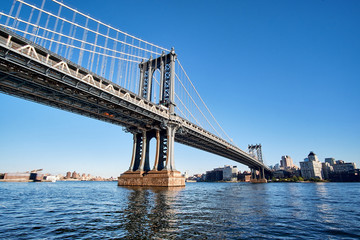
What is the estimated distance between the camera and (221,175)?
7736 inches

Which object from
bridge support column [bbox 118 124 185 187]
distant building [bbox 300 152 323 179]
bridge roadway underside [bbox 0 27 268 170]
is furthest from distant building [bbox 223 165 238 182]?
bridge roadway underside [bbox 0 27 268 170]

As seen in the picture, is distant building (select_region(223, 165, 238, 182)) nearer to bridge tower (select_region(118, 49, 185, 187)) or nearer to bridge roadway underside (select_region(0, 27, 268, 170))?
bridge tower (select_region(118, 49, 185, 187))

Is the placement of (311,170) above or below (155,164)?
above

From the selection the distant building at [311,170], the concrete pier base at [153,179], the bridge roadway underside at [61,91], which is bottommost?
the concrete pier base at [153,179]

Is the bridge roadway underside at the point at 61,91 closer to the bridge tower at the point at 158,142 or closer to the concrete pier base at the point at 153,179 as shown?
the bridge tower at the point at 158,142

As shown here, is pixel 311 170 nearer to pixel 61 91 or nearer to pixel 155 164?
pixel 155 164

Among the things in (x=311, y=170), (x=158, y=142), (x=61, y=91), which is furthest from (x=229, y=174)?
(x=61, y=91)

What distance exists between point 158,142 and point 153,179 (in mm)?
7720

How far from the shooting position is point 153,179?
129 ft

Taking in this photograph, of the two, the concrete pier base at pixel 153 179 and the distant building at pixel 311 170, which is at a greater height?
the distant building at pixel 311 170

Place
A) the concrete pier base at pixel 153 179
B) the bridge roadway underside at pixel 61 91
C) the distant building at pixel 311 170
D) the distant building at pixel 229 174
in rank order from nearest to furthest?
1. the bridge roadway underside at pixel 61 91
2. the concrete pier base at pixel 153 179
3. the distant building at pixel 311 170
4. the distant building at pixel 229 174

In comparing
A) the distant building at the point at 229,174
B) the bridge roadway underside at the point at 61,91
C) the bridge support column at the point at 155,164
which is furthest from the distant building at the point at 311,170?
the bridge roadway underside at the point at 61,91

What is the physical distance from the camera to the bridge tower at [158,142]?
39.3 meters

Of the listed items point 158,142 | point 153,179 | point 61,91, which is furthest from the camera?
point 158,142
